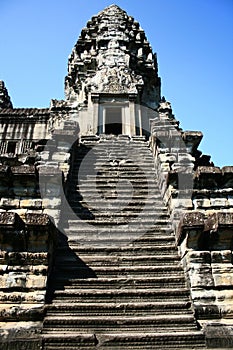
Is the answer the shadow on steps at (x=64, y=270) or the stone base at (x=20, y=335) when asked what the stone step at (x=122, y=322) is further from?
the shadow on steps at (x=64, y=270)

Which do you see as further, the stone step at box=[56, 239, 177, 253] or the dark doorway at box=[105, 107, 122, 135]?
the dark doorway at box=[105, 107, 122, 135]

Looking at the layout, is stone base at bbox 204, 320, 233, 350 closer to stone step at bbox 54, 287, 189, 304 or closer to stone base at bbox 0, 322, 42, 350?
stone step at bbox 54, 287, 189, 304

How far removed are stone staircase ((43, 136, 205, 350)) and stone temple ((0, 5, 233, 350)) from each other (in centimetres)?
2

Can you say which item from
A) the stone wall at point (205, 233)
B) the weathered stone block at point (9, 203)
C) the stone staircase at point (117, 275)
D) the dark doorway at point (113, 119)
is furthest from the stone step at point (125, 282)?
the dark doorway at point (113, 119)

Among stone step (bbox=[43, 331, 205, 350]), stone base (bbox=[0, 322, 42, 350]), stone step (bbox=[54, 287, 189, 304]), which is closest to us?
stone base (bbox=[0, 322, 42, 350])

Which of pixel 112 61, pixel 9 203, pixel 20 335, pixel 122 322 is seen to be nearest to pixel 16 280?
pixel 20 335

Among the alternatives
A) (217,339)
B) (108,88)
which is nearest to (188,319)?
(217,339)

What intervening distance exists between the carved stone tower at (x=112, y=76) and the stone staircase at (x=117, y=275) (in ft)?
24.1

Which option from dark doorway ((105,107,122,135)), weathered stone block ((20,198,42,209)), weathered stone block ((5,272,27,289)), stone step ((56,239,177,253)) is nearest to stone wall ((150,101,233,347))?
stone step ((56,239,177,253))

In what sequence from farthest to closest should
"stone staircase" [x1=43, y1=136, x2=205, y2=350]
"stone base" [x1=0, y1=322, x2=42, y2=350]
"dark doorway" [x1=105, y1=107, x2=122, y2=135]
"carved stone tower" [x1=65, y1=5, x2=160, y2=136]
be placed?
"dark doorway" [x1=105, y1=107, x2=122, y2=135], "carved stone tower" [x1=65, y1=5, x2=160, y2=136], "stone staircase" [x1=43, y1=136, x2=205, y2=350], "stone base" [x1=0, y1=322, x2=42, y2=350]

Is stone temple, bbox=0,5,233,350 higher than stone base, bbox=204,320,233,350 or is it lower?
higher

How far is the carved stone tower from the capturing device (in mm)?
15397

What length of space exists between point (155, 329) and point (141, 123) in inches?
458

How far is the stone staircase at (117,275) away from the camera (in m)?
4.23
